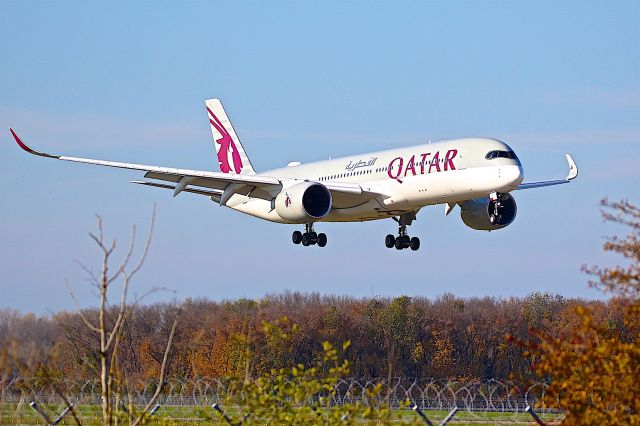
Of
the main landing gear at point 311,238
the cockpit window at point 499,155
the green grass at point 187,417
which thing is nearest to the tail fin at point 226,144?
the main landing gear at point 311,238

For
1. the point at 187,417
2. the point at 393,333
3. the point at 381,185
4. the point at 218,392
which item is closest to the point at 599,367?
the point at 218,392

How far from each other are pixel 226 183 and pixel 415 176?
9053 mm

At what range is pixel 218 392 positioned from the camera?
976 inches

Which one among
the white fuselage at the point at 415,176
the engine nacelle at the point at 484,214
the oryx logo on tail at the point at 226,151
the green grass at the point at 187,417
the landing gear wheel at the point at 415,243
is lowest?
the green grass at the point at 187,417

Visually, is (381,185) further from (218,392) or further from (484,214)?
(218,392)

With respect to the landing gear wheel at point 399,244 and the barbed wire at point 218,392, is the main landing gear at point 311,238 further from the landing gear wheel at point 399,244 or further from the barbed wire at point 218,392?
the barbed wire at point 218,392

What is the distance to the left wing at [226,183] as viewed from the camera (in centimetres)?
4722

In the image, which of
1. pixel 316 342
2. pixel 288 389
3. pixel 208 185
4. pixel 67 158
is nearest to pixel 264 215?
pixel 208 185

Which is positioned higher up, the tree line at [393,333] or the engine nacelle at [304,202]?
the engine nacelle at [304,202]

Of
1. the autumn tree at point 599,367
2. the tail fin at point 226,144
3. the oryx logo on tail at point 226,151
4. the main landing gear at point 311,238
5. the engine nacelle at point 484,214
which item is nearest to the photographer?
the autumn tree at point 599,367

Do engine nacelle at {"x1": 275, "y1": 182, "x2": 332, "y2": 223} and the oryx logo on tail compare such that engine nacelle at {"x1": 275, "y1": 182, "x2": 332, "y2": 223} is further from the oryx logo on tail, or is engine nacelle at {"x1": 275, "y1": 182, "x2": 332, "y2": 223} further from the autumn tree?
the autumn tree

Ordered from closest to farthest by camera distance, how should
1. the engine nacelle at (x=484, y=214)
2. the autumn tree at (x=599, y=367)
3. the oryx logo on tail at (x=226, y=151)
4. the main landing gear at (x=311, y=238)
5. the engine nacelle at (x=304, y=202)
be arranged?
the autumn tree at (x=599, y=367) < the engine nacelle at (x=304, y=202) < the engine nacelle at (x=484, y=214) < the main landing gear at (x=311, y=238) < the oryx logo on tail at (x=226, y=151)

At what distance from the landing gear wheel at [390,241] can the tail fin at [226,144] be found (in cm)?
994

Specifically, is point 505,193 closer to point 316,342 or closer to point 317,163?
point 317,163
